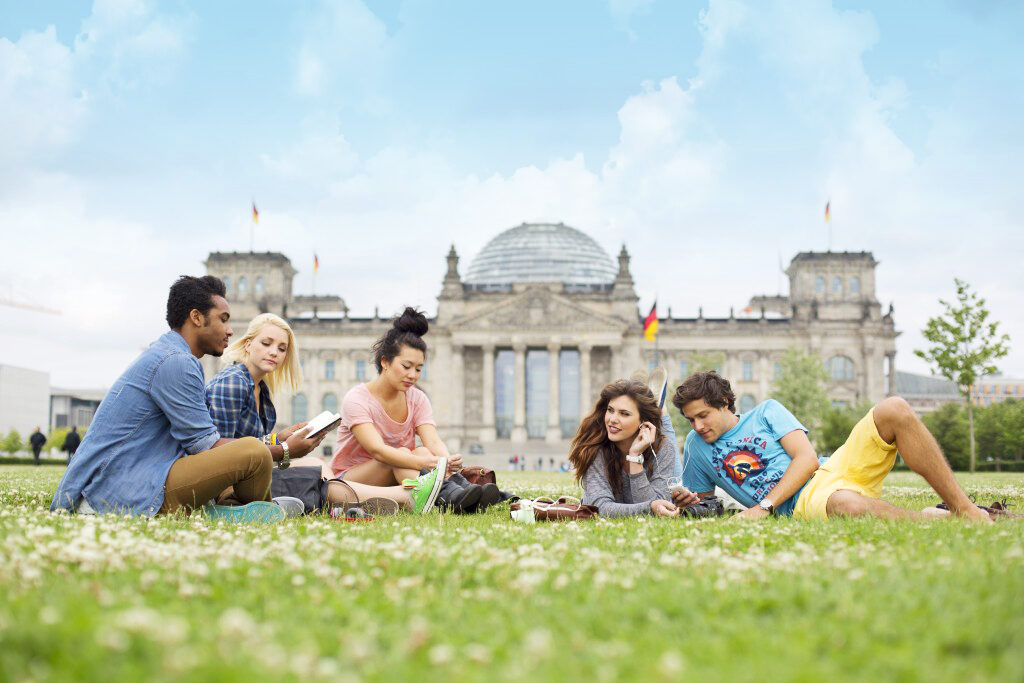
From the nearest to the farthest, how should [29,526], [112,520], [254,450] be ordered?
[29,526] < [112,520] < [254,450]

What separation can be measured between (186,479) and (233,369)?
1678 millimetres

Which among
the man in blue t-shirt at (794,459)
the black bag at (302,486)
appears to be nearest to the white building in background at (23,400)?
the black bag at (302,486)

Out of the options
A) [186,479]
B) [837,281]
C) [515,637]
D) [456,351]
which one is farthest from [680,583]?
[837,281]

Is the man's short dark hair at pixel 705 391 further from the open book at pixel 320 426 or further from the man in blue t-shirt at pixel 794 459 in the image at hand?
the open book at pixel 320 426

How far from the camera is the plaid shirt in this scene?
9.59 metres

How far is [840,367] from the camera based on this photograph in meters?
86.9

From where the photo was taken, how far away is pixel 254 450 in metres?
8.29

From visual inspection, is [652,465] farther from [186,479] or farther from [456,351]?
[456,351]

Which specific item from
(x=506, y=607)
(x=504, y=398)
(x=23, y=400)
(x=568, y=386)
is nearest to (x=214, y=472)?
(x=506, y=607)

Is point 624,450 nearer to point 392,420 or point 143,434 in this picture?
point 392,420

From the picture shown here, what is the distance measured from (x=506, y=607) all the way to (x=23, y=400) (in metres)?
111

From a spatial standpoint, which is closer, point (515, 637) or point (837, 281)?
point (515, 637)

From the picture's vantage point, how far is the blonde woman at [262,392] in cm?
957

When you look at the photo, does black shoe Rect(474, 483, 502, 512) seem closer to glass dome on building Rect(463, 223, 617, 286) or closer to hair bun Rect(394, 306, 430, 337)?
hair bun Rect(394, 306, 430, 337)
